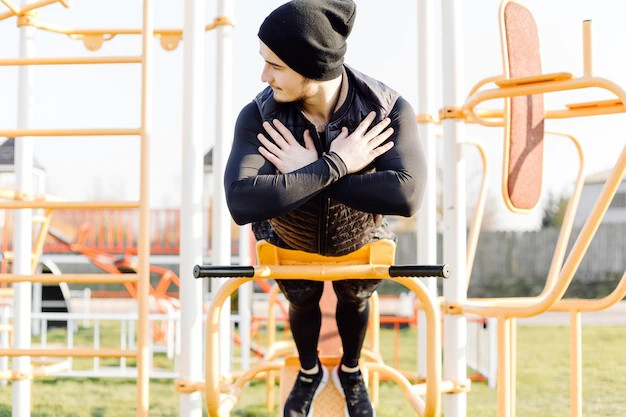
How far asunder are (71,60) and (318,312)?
63.7 inches

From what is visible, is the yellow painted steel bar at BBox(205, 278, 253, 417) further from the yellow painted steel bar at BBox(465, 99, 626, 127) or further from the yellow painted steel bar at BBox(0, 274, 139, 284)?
the yellow painted steel bar at BBox(465, 99, 626, 127)

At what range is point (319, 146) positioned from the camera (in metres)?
2.17

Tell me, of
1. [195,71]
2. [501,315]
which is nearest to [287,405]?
[501,315]

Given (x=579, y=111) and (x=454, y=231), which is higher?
(x=579, y=111)

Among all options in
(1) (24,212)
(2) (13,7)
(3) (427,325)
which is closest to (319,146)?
(3) (427,325)

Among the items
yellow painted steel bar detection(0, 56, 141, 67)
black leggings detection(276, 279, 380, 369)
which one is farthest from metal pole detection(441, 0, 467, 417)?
yellow painted steel bar detection(0, 56, 141, 67)

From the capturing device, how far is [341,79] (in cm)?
225

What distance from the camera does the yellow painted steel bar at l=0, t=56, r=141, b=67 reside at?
10.4 ft

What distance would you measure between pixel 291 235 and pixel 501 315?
38.5 inches

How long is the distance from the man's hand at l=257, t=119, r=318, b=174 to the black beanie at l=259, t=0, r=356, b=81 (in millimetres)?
181

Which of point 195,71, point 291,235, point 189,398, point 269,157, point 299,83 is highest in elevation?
point 195,71

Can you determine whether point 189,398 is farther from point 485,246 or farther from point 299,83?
point 485,246

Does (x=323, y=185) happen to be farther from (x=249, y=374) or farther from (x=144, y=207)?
(x=144, y=207)

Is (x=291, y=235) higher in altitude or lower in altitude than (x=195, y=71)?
lower
